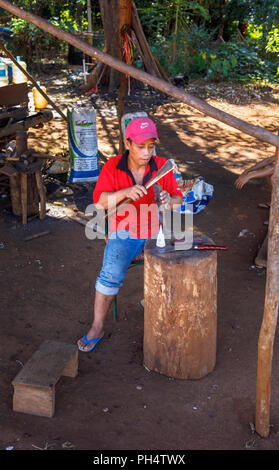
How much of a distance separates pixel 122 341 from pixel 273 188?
172 cm

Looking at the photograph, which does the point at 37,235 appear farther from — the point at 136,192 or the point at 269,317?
the point at 269,317

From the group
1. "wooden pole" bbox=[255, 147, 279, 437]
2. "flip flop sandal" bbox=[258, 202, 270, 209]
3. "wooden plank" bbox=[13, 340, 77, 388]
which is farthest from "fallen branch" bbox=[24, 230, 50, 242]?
"wooden pole" bbox=[255, 147, 279, 437]

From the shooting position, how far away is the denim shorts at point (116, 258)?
131 inches

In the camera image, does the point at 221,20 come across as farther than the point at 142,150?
Yes

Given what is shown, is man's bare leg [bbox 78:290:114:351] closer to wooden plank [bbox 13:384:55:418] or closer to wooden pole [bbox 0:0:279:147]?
wooden plank [bbox 13:384:55:418]

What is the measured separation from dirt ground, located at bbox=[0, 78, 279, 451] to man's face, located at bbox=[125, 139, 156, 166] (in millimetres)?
1311

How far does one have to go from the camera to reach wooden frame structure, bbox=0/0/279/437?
7.72ft

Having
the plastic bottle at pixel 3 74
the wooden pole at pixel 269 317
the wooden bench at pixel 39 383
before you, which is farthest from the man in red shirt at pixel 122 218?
the plastic bottle at pixel 3 74

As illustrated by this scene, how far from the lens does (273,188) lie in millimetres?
2406

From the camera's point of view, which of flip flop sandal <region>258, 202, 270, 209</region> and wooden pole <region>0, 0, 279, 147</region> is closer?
wooden pole <region>0, 0, 279, 147</region>

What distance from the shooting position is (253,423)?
2.75 m

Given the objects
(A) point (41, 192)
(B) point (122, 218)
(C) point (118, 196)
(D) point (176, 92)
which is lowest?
(A) point (41, 192)

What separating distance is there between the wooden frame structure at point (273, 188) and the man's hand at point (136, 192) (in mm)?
685

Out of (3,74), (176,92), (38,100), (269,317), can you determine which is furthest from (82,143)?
(269,317)
